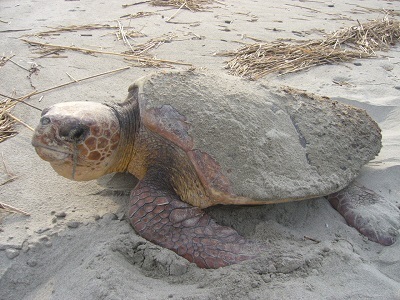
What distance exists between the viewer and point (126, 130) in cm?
178

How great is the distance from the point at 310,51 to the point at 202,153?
2.49 metres

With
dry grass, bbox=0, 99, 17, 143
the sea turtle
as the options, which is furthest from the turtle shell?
dry grass, bbox=0, 99, 17, 143

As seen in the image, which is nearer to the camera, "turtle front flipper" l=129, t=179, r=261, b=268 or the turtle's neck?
"turtle front flipper" l=129, t=179, r=261, b=268

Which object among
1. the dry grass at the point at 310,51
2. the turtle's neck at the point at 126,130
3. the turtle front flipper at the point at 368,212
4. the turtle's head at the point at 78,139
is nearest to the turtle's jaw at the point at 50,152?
the turtle's head at the point at 78,139

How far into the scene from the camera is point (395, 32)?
4.26 metres

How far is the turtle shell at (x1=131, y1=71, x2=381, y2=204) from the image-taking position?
5.23ft

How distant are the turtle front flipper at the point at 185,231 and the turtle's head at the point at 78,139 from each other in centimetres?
24

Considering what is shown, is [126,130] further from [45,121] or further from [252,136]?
[252,136]

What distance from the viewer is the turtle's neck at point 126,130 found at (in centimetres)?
177

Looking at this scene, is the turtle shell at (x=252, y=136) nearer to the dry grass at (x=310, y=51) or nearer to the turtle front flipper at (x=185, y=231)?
the turtle front flipper at (x=185, y=231)

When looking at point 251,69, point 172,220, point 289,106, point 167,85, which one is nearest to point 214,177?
point 172,220

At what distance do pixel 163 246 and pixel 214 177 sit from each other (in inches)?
13.5

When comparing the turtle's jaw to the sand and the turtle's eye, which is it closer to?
the turtle's eye

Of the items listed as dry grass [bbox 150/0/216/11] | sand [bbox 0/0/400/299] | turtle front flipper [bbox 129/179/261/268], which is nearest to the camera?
sand [bbox 0/0/400/299]
